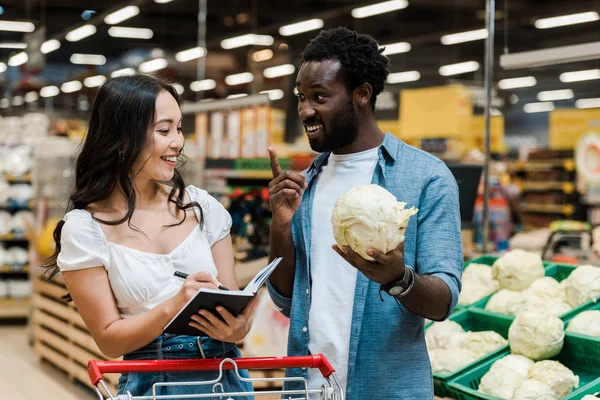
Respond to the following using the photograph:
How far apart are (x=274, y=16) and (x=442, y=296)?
16.4 meters

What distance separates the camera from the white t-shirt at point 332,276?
206 centimetres

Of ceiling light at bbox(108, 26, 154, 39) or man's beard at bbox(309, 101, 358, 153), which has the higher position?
ceiling light at bbox(108, 26, 154, 39)

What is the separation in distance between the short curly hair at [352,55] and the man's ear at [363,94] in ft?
0.04

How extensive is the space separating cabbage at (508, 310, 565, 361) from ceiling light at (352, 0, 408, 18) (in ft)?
37.8

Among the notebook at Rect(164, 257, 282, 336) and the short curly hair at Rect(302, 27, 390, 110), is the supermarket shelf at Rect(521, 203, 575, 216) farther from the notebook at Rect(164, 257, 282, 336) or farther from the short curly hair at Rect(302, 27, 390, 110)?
the notebook at Rect(164, 257, 282, 336)

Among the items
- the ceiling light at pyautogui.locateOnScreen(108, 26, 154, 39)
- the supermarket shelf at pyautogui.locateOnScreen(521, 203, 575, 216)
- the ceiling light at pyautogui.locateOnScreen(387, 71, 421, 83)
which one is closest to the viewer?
the supermarket shelf at pyautogui.locateOnScreen(521, 203, 575, 216)

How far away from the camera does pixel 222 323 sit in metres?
1.78

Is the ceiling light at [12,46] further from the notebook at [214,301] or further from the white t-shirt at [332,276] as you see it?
the notebook at [214,301]

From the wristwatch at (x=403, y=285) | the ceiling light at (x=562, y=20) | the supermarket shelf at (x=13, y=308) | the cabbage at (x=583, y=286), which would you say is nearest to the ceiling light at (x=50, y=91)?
the supermarket shelf at (x=13, y=308)

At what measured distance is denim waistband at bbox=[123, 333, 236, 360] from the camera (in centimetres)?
195

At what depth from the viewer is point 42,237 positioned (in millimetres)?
7586

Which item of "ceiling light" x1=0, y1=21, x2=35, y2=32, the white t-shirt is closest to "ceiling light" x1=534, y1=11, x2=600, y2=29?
the white t-shirt

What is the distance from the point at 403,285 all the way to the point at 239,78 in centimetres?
1451

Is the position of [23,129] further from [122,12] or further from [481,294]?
[481,294]
